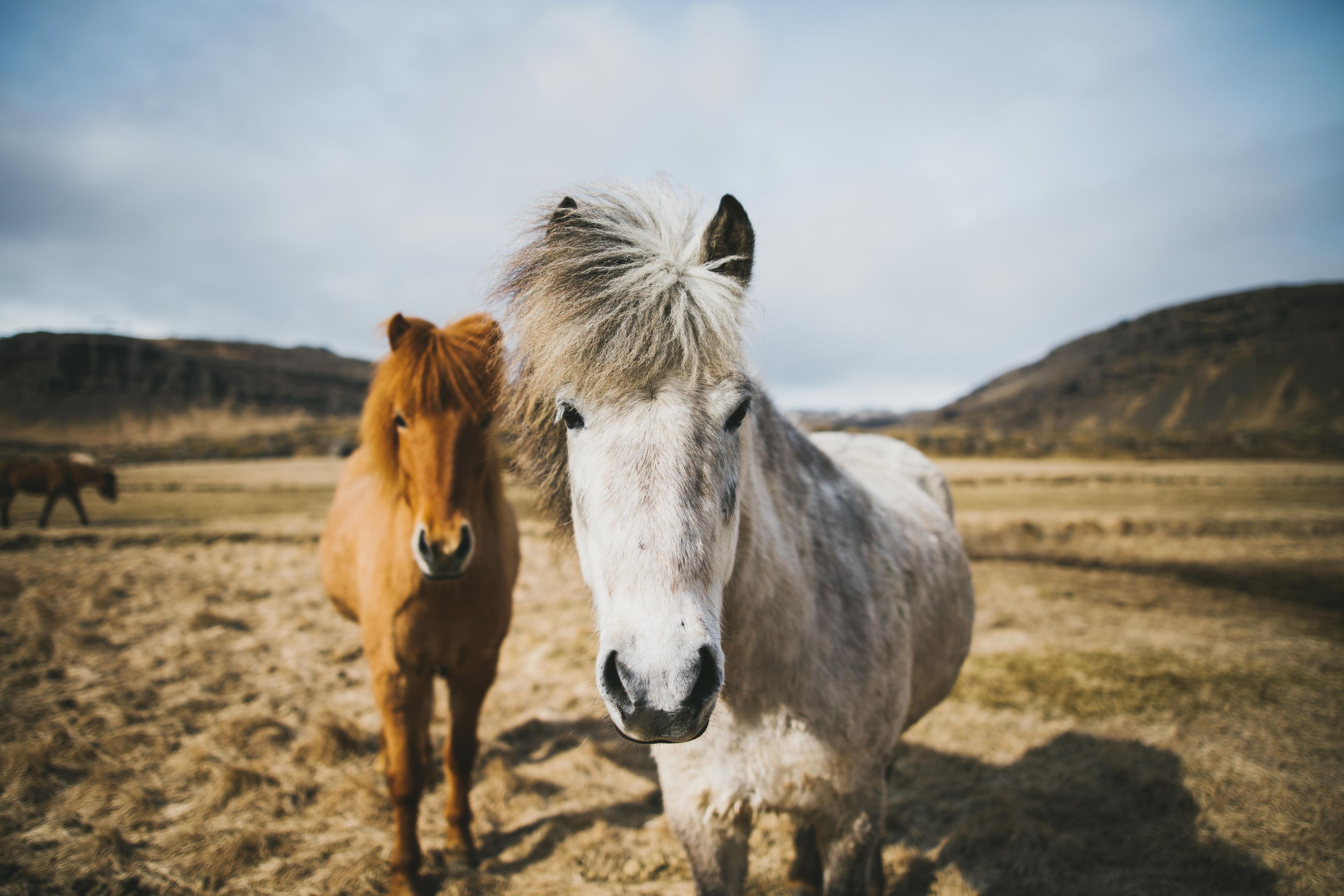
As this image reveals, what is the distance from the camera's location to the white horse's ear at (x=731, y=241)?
178cm

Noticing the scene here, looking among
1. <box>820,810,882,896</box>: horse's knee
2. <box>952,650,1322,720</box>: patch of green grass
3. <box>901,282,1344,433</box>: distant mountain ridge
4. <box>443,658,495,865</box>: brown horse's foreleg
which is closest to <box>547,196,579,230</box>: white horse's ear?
<box>820,810,882,896</box>: horse's knee

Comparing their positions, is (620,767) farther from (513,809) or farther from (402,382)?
(402,382)

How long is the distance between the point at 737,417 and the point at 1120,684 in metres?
6.25

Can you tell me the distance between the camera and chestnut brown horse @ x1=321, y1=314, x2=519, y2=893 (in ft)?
9.37

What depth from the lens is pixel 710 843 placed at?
2141 millimetres

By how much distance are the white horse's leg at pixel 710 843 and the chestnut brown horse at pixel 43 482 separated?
59.6 feet

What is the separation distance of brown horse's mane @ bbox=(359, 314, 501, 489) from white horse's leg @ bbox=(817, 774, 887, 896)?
8.04ft

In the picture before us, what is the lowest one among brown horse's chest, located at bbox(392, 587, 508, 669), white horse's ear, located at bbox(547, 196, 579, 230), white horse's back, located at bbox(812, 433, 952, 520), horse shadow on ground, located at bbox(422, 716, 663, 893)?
horse shadow on ground, located at bbox(422, 716, 663, 893)

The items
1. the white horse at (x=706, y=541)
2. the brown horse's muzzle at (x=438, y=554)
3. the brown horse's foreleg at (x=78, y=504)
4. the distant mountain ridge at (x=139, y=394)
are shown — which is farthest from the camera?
the distant mountain ridge at (x=139, y=394)

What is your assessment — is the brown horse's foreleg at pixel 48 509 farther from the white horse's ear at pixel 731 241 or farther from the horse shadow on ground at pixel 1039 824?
the white horse's ear at pixel 731 241

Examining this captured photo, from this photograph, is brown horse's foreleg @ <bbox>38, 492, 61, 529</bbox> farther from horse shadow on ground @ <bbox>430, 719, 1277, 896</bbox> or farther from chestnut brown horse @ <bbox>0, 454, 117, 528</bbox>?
horse shadow on ground @ <bbox>430, 719, 1277, 896</bbox>

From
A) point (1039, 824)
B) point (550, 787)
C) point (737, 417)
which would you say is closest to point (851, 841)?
point (737, 417)

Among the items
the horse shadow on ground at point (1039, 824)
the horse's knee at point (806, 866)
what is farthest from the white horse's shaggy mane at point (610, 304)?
the horse's knee at point (806, 866)

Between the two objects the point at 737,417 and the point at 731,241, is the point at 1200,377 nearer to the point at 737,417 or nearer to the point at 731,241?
Result: the point at 731,241
